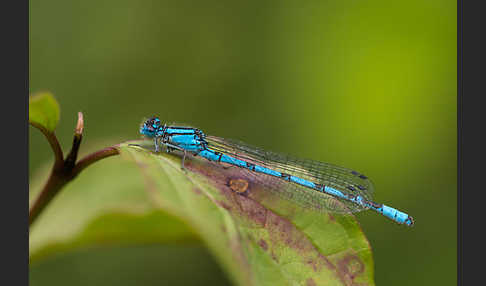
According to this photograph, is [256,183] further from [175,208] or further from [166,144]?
[175,208]

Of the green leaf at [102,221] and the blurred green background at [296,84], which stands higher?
the blurred green background at [296,84]

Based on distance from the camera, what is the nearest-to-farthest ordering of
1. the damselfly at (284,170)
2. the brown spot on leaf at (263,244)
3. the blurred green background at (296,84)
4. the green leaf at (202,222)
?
the green leaf at (202,222)
the brown spot on leaf at (263,244)
the damselfly at (284,170)
the blurred green background at (296,84)

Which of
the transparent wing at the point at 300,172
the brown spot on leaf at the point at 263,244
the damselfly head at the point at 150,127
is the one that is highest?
the damselfly head at the point at 150,127

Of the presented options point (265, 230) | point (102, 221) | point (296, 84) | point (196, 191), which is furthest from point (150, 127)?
point (296, 84)

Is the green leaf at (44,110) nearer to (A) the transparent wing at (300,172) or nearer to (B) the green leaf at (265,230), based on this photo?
(B) the green leaf at (265,230)

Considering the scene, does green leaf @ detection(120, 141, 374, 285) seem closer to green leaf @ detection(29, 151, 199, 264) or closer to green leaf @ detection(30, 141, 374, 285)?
green leaf @ detection(30, 141, 374, 285)

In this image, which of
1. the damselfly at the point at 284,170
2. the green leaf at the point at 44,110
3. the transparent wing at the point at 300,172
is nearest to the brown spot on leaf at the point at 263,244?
the damselfly at the point at 284,170

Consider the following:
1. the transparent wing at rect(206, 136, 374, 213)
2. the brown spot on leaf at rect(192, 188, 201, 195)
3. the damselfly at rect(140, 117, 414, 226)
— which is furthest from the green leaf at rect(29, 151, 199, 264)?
the transparent wing at rect(206, 136, 374, 213)
